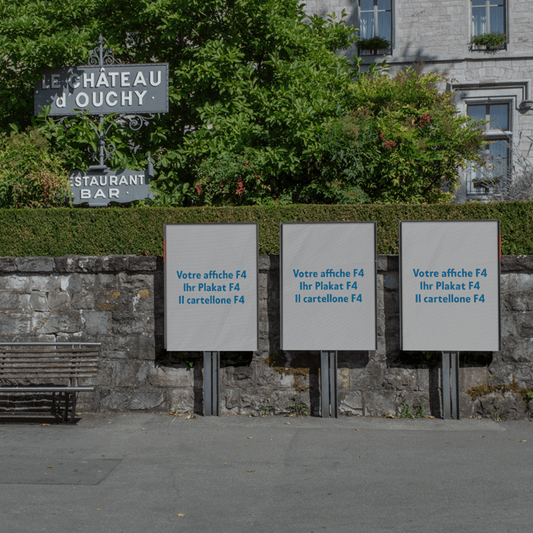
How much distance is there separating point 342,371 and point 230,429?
1.63 m

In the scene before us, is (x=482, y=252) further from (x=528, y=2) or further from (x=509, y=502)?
(x=528, y=2)

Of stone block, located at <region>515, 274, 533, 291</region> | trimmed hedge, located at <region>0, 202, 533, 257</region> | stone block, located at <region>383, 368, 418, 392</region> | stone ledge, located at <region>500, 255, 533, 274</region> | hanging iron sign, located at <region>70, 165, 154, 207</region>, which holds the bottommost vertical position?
stone block, located at <region>383, 368, 418, 392</region>

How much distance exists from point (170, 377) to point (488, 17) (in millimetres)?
15196

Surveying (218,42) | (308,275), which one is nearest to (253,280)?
(308,275)

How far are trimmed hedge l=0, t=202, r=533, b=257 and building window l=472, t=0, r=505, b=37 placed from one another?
1203 centimetres

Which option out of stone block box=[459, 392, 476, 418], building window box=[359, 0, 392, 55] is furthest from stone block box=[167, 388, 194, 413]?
building window box=[359, 0, 392, 55]

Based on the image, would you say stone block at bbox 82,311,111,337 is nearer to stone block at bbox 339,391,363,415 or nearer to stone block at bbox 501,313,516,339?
stone block at bbox 339,391,363,415

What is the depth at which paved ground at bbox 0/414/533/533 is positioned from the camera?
4227 millimetres

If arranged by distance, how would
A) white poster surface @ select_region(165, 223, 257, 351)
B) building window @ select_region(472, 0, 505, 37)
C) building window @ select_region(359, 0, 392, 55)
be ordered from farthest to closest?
building window @ select_region(359, 0, 392, 55), building window @ select_region(472, 0, 505, 37), white poster surface @ select_region(165, 223, 257, 351)

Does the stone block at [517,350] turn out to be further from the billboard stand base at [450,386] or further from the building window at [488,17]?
the building window at [488,17]

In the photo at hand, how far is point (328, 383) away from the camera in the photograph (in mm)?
7309

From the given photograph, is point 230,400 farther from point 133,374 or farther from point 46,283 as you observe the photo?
point 46,283

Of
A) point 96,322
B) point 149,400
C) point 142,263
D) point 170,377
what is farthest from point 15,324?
point 170,377

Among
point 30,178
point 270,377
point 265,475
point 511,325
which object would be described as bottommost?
point 265,475
